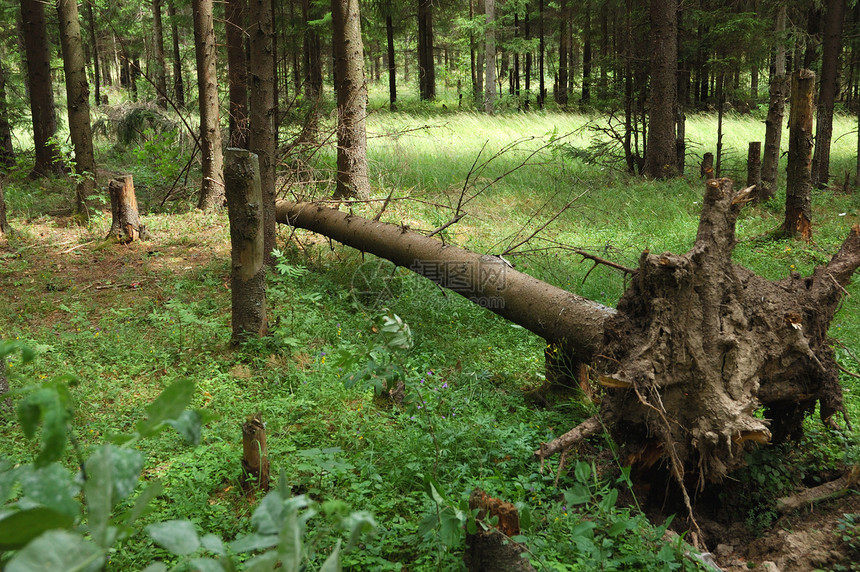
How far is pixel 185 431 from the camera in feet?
2.87

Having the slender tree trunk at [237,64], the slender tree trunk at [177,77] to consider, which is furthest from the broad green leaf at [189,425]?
the slender tree trunk at [177,77]

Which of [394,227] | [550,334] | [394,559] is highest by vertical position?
[394,227]

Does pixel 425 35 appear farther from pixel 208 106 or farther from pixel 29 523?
pixel 29 523

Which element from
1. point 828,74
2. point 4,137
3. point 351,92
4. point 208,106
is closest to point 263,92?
point 351,92

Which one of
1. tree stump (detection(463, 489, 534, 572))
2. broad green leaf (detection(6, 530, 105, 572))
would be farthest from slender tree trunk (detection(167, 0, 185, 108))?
broad green leaf (detection(6, 530, 105, 572))

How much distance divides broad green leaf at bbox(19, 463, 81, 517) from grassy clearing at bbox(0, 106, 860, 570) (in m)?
1.84

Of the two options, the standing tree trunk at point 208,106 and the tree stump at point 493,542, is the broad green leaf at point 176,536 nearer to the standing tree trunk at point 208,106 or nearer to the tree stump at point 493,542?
the tree stump at point 493,542

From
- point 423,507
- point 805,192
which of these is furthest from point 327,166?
point 423,507

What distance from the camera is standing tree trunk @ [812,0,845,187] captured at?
11164 millimetres

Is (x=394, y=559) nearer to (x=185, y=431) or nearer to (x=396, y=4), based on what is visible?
(x=185, y=431)

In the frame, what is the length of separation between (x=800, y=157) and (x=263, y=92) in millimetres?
6804

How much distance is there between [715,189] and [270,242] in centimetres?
457

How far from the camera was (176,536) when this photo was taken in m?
0.84

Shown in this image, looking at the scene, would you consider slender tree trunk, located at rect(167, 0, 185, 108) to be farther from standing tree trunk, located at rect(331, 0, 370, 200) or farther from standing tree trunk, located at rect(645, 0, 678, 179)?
standing tree trunk, located at rect(645, 0, 678, 179)
